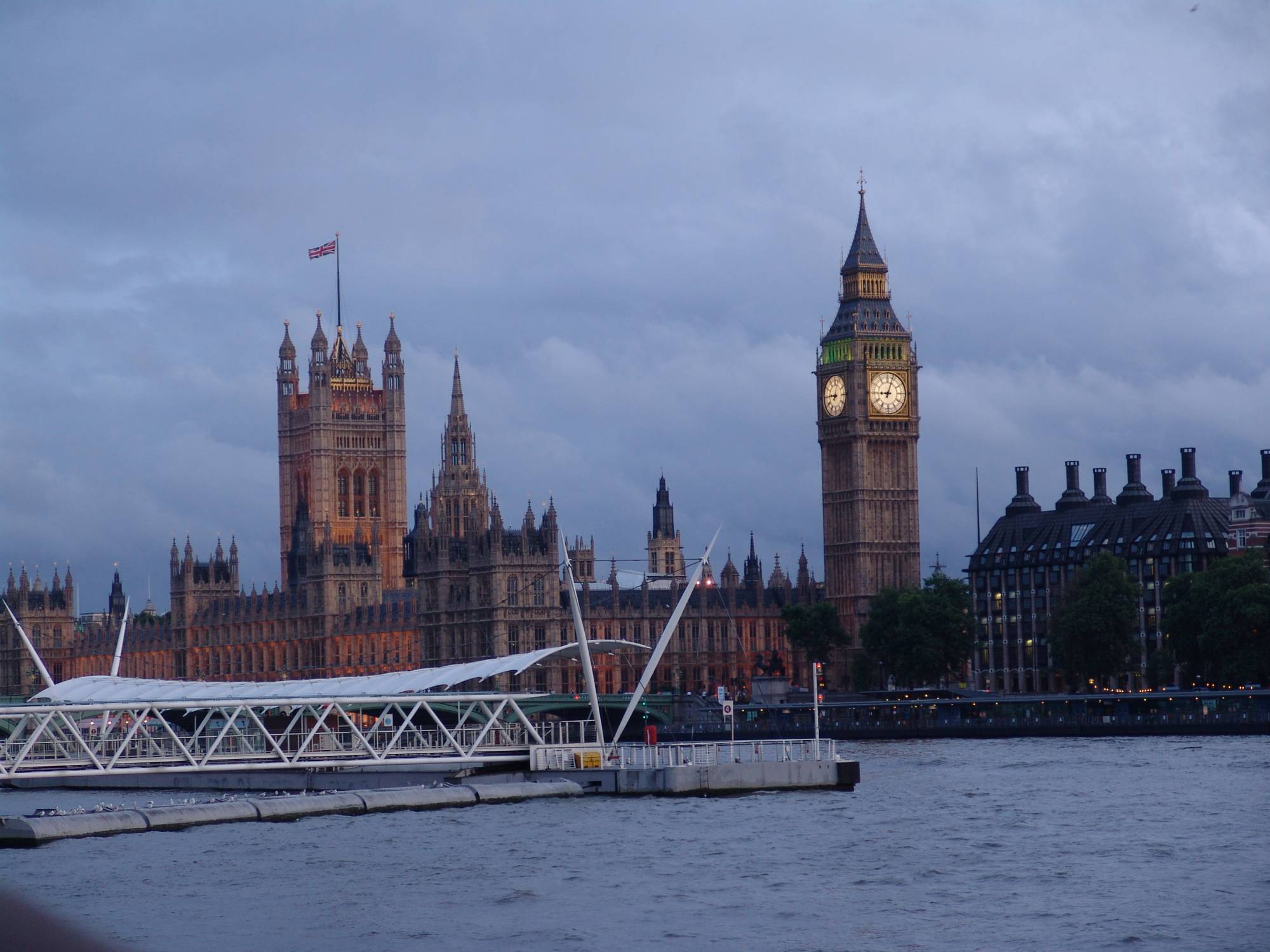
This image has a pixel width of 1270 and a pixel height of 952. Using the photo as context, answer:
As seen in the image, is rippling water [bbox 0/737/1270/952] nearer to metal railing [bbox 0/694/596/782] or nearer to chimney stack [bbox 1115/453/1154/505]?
metal railing [bbox 0/694/596/782]

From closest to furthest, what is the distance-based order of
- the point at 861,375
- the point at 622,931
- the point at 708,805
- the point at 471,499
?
the point at 622,931 < the point at 708,805 < the point at 861,375 < the point at 471,499

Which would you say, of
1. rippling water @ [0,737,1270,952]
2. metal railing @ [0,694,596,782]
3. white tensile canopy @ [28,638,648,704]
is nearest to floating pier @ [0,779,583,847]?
rippling water @ [0,737,1270,952]

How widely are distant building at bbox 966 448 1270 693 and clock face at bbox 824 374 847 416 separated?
550 inches

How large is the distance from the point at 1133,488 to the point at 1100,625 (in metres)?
27.2

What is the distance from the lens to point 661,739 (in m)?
125

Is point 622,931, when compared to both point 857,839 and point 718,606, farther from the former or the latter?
point 718,606

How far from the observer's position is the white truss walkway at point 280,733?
6806 centimetres

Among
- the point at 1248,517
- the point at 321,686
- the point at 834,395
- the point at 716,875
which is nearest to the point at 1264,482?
the point at 1248,517

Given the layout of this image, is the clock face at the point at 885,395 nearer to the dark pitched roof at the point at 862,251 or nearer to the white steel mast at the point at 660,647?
the dark pitched roof at the point at 862,251

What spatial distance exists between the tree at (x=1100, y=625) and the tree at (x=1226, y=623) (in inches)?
169

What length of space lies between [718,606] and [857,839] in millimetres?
109127

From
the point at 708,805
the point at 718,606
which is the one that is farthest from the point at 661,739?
the point at 708,805

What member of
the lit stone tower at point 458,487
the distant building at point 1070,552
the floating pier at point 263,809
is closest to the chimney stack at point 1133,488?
the distant building at point 1070,552

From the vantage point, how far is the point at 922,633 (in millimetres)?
142500
